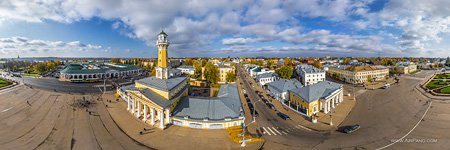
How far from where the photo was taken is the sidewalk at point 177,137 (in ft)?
81.5

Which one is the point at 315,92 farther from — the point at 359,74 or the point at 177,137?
the point at 359,74

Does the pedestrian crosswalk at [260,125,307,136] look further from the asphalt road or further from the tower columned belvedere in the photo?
the tower columned belvedere

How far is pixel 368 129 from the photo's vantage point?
3058 centimetres

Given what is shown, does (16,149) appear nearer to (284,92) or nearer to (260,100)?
(260,100)

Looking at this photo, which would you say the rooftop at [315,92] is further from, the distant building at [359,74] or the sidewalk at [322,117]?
the distant building at [359,74]

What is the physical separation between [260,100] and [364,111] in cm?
2113

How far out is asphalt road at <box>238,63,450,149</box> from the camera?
25.4 metres

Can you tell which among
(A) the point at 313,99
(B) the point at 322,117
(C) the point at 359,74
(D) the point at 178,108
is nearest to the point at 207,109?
(D) the point at 178,108

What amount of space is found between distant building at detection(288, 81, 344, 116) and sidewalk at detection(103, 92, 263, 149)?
674 inches

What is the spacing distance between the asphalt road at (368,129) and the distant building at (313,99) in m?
4.42

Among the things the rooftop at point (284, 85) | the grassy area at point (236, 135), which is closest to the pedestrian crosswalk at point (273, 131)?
the grassy area at point (236, 135)

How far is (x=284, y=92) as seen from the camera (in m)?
48.2

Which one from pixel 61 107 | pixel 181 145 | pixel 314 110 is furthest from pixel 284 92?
pixel 61 107

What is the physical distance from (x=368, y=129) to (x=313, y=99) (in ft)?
31.9
